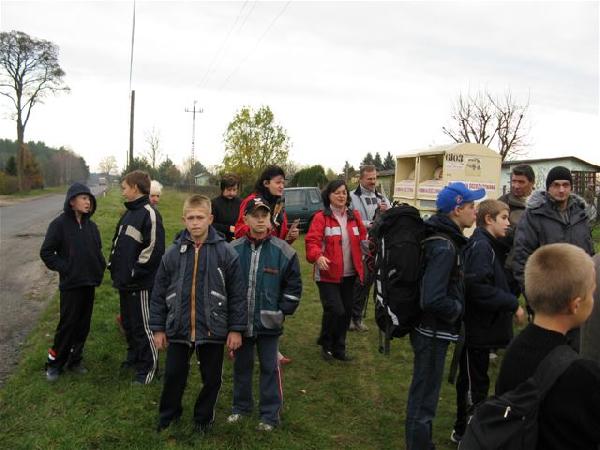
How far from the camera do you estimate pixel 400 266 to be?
3.31 meters

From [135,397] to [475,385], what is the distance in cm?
274

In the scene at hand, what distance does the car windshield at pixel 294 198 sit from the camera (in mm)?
18312

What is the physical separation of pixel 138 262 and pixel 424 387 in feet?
8.77

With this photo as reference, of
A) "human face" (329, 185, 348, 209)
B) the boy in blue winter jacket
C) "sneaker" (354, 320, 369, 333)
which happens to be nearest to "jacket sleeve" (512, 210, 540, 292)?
"human face" (329, 185, 348, 209)

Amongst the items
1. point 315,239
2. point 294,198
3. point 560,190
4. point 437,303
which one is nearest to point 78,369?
point 315,239

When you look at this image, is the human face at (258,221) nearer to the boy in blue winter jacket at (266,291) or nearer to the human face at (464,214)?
the boy in blue winter jacket at (266,291)

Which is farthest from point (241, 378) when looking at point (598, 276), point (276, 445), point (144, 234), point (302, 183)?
point (302, 183)

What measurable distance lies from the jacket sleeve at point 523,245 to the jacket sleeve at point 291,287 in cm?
189

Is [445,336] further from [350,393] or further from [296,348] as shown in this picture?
[296,348]

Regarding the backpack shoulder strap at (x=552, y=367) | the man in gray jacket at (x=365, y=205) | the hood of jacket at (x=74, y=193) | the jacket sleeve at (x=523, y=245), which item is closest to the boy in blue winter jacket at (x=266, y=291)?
the hood of jacket at (x=74, y=193)

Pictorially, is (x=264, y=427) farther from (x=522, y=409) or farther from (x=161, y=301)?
(x=522, y=409)

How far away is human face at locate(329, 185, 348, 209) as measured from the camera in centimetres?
551

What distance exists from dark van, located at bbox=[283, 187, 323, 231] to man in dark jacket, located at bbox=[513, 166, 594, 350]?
13.4 m

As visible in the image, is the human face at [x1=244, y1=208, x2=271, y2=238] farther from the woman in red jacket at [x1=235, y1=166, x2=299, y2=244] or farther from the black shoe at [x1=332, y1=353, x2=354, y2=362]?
the black shoe at [x1=332, y1=353, x2=354, y2=362]
